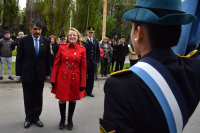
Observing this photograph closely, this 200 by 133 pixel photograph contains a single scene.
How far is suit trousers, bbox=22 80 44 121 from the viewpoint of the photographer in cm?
351

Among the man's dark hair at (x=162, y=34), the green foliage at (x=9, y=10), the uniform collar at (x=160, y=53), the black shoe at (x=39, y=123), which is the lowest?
the black shoe at (x=39, y=123)

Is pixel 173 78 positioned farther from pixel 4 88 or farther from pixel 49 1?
pixel 49 1

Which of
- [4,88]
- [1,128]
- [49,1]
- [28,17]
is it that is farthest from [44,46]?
[28,17]

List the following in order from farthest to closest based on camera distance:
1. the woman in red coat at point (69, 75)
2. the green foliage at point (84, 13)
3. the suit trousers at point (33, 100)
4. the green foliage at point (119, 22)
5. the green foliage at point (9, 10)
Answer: the green foliage at point (119, 22)
the green foliage at point (84, 13)
the green foliage at point (9, 10)
the suit trousers at point (33, 100)
the woman in red coat at point (69, 75)

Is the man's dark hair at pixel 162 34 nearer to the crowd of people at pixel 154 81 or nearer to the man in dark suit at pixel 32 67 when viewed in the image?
the crowd of people at pixel 154 81

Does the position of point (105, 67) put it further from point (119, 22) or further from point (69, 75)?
point (119, 22)

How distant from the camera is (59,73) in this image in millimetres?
3412

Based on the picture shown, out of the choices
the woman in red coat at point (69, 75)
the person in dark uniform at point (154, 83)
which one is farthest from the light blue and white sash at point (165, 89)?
the woman in red coat at point (69, 75)

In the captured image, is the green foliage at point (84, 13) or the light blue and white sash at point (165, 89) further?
the green foliage at point (84, 13)

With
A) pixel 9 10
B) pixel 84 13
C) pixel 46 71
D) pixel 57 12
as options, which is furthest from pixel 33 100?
pixel 57 12

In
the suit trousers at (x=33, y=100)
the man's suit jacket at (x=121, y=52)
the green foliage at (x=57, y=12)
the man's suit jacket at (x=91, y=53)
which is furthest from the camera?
the green foliage at (x=57, y=12)

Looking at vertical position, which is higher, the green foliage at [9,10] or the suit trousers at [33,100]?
the green foliage at [9,10]

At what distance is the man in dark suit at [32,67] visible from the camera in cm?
342

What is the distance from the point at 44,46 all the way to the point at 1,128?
1784mm
